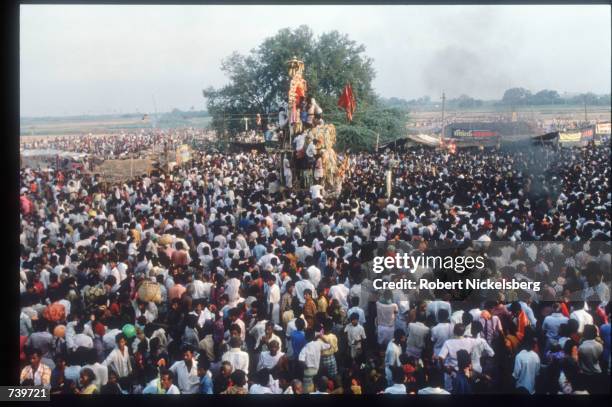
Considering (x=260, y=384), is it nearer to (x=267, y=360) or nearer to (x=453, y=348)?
(x=267, y=360)

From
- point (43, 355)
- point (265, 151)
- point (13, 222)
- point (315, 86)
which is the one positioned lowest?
point (43, 355)

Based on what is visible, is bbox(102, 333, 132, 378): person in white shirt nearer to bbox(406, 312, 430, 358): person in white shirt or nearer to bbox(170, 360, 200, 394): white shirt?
bbox(170, 360, 200, 394): white shirt

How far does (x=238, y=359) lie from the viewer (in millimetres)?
5641

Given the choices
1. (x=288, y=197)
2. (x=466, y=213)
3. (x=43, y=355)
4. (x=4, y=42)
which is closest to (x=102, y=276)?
(x=43, y=355)

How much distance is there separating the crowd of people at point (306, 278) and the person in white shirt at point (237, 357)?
12 mm

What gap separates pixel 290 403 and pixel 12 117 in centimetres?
344

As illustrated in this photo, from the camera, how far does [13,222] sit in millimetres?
6246

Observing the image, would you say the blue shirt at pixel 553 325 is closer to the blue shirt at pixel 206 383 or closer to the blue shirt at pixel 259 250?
the blue shirt at pixel 259 250

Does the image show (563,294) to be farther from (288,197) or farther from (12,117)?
(12,117)

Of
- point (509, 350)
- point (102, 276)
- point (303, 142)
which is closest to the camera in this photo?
point (509, 350)

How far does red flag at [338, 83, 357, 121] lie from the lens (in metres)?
6.54

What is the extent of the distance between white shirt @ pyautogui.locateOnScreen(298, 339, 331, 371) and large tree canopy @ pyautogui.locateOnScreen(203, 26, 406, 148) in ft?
6.31

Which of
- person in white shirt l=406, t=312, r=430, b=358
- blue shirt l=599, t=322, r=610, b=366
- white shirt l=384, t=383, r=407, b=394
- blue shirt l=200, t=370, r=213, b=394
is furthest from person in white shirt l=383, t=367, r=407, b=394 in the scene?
blue shirt l=599, t=322, r=610, b=366

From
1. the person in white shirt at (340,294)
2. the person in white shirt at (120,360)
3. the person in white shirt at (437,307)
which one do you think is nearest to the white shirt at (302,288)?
the person in white shirt at (340,294)
